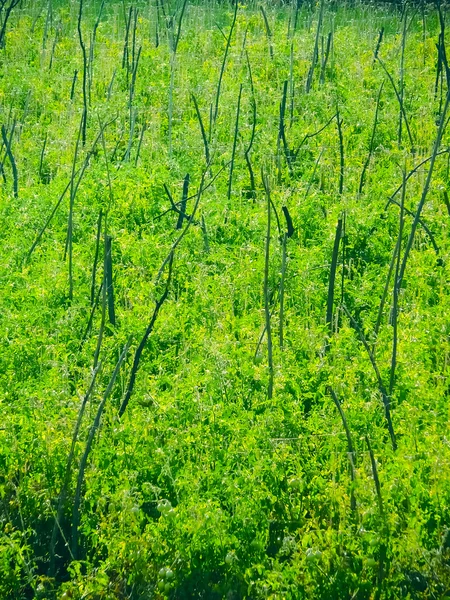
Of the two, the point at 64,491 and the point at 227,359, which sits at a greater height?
the point at 227,359

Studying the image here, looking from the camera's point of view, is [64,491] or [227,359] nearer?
[64,491]

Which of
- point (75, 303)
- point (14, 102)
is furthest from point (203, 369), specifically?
point (14, 102)

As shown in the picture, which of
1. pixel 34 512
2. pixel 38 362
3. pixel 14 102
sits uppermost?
pixel 14 102

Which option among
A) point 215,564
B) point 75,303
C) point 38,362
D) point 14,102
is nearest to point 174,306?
point 75,303

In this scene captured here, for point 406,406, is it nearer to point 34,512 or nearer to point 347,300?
point 347,300

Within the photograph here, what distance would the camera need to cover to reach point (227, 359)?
130 inches

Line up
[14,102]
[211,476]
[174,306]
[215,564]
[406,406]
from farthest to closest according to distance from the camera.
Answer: [14,102], [174,306], [406,406], [211,476], [215,564]

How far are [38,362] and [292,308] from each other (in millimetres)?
1220

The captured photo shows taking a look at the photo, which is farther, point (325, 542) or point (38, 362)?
point (38, 362)

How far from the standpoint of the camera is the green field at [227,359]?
256cm

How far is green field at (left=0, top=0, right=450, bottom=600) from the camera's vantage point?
2557 millimetres

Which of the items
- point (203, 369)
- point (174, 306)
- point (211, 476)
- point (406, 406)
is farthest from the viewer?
point (174, 306)

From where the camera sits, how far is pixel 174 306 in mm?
3840

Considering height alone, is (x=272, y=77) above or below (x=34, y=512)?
above
